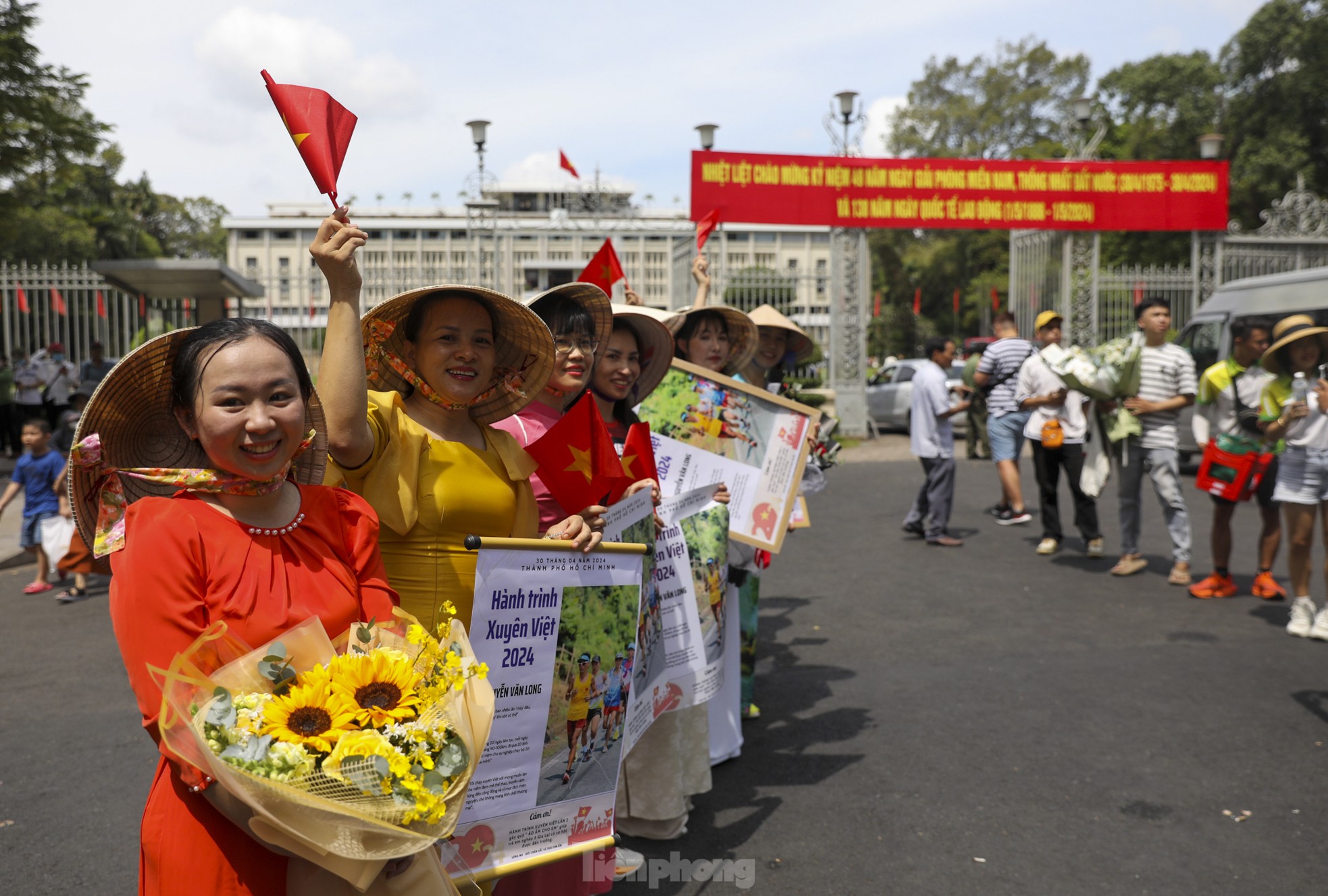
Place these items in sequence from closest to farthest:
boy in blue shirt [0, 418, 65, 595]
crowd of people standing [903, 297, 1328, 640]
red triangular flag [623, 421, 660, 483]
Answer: red triangular flag [623, 421, 660, 483]
crowd of people standing [903, 297, 1328, 640]
boy in blue shirt [0, 418, 65, 595]

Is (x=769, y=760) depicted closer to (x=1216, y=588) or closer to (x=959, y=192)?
(x=1216, y=588)

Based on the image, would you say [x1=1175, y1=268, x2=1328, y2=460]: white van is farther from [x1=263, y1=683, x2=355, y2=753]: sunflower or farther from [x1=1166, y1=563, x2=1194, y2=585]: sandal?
[x1=263, y1=683, x2=355, y2=753]: sunflower

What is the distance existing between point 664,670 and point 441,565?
1198 millimetres

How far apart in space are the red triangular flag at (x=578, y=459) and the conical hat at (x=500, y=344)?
0.13 metres

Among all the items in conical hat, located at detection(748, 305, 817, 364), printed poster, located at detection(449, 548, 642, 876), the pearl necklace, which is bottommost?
printed poster, located at detection(449, 548, 642, 876)

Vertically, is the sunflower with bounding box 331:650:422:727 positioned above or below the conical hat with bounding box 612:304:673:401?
below

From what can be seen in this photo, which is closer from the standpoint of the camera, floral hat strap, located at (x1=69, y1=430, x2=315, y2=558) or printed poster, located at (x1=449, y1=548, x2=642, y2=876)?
floral hat strap, located at (x1=69, y1=430, x2=315, y2=558)

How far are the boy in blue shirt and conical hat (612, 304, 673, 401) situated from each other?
6.04 m

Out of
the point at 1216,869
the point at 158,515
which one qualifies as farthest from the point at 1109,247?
the point at 158,515

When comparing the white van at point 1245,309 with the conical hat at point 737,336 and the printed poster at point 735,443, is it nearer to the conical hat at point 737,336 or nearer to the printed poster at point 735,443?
the conical hat at point 737,336

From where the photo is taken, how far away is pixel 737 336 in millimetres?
5285

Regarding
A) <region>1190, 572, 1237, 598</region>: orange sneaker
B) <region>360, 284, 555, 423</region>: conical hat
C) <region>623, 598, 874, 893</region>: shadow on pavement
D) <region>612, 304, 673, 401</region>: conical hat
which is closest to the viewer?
<region>360, 284, 555, 423</region>: conical hat

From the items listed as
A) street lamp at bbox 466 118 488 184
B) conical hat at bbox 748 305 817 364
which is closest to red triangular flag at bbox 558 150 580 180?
street lamp at bbox 466 118 488 184

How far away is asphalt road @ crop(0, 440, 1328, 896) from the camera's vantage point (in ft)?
12.1
